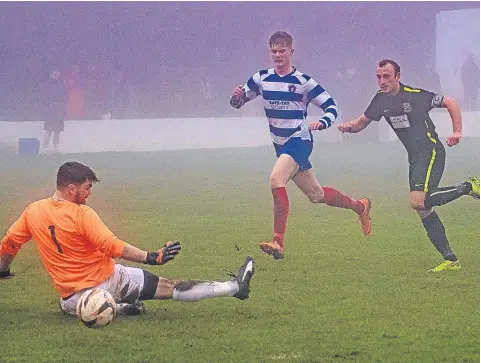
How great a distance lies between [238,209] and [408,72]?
5.63ft

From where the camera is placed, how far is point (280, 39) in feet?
25.9

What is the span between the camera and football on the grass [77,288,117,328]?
5.46 metres

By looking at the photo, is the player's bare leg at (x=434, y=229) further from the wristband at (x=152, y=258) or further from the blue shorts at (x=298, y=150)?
the wristband at (x=152, y=258)

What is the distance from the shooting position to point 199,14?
8.86 m

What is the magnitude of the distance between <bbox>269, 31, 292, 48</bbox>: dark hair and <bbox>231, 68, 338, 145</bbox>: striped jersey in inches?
7.8

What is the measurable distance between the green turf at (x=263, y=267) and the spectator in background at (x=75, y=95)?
1.43 feet

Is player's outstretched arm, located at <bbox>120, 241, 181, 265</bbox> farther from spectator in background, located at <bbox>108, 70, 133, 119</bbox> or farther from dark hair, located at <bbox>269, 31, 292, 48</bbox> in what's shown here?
spectator in background, located at <bbox>108, 70, 133, 119</bbox>

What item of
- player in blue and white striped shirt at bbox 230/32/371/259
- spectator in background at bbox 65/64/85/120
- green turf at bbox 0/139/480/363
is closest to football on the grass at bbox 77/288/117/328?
green turf at bbox 0/139/480/363

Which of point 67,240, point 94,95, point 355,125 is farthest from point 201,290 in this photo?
point 94,95

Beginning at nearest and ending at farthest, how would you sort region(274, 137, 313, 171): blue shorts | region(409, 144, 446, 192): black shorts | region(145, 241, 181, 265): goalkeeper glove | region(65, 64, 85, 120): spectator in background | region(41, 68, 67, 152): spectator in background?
region(145, 241, 181, 265): goalkeeper glove
region(409, 144, 446, 192): black shorts
region(274, 137, 313, 171): blue shorts
region(65, 64, 85, 120): spectator in background
region(41, 68, 67, 152): spectator in background

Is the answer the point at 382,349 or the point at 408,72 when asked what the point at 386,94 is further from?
the point at 382,349

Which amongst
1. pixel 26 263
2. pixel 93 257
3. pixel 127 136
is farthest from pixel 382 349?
pixel 127 136

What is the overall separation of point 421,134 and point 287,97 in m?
0.90

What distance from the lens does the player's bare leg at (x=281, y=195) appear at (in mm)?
7754
